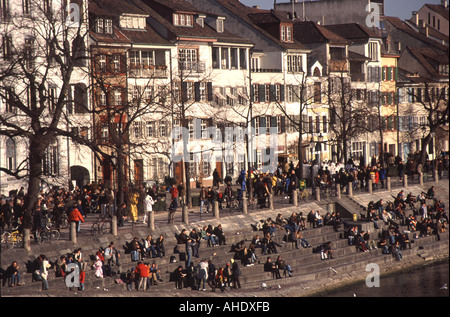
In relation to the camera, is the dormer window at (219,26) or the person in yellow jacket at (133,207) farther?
the dormer window at (219,26)

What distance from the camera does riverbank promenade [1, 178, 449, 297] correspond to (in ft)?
109

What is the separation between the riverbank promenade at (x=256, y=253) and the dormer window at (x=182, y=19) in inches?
677

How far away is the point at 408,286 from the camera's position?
38.8 metres

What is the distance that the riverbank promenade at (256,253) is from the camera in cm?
3334

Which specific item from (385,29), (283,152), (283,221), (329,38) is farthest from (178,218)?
(385,29)

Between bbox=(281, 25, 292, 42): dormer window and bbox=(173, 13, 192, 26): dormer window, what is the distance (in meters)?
10.2

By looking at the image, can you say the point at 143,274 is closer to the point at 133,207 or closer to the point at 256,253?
the point at 133,207

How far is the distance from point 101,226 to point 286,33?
37493mm

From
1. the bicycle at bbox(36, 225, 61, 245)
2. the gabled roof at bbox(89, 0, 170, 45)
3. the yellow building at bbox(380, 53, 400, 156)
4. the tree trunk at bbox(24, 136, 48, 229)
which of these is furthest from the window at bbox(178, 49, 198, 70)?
the bicycle at bbox(36, 225, 61, 245)

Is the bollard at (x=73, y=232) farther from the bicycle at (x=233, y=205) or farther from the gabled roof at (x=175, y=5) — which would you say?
the gabled roof at (x=175, y=5)

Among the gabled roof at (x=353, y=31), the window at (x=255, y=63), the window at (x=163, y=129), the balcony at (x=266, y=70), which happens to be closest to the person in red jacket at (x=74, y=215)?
the window at (x=163, y=129)

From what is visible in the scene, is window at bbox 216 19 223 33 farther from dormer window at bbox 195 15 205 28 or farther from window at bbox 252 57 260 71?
window at bbox 252 57 260 71

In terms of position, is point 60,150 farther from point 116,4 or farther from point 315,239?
point 315,239

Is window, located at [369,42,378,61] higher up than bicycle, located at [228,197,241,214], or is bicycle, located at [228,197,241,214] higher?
window, located at [369,42,378,61]
